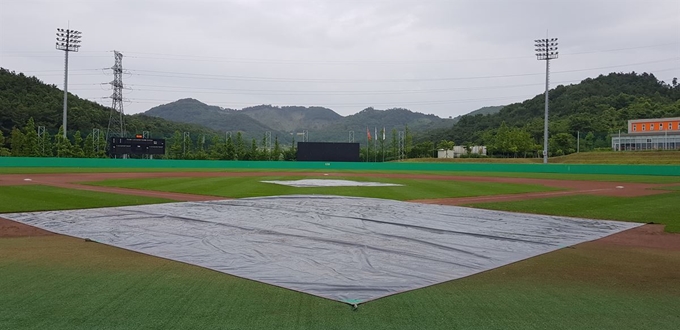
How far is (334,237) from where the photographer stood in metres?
8.18

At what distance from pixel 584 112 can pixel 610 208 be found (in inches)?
3564

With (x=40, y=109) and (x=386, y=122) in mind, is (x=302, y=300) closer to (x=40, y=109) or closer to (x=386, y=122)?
(x=40, y=109)

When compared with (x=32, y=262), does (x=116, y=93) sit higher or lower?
higher

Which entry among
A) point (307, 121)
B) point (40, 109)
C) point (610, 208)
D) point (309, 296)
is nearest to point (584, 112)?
point (610, 208)

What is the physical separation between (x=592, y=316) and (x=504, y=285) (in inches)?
46.3

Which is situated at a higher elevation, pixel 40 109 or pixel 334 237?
pixel 40 109

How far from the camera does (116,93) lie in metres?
60.3

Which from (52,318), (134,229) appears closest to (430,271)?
(52,318)

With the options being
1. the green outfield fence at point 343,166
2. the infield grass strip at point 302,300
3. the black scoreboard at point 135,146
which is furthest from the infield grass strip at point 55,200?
the black scoreboard at point 135,146

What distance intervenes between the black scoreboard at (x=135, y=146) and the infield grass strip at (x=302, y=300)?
41.7m

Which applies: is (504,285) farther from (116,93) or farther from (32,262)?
(116,93)

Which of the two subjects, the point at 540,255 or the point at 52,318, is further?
the point at 540,255

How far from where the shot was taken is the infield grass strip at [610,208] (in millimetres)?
11727

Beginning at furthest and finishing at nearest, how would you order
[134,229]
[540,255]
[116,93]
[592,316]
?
[116,93] → [134,229] → [540,255] → [592,316]
